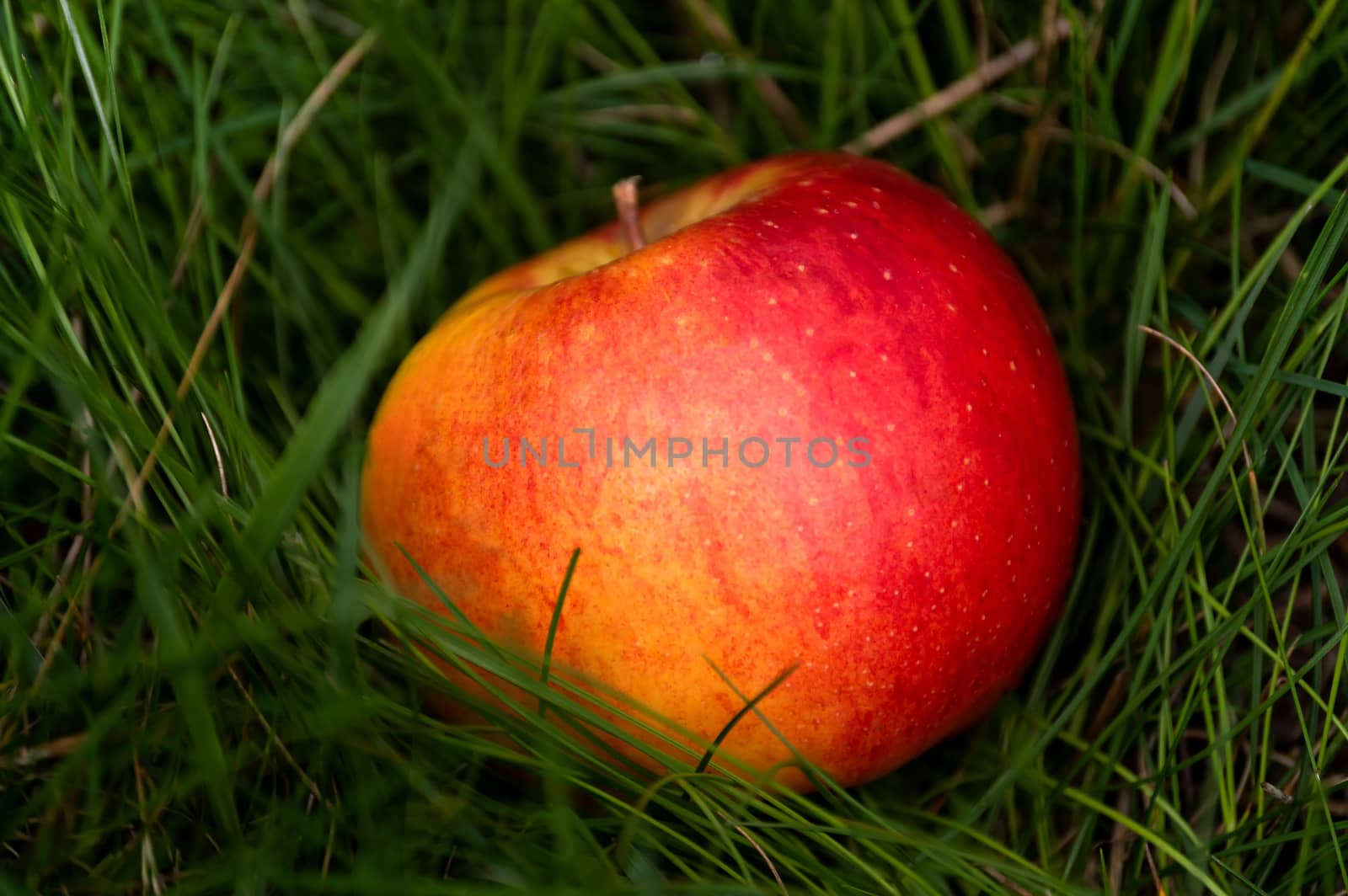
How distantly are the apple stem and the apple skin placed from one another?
21 cm

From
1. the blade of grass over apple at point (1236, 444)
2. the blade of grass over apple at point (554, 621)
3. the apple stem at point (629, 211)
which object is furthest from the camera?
the apple stem at point (629, 211)

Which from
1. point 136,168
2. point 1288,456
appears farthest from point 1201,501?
point 136,168

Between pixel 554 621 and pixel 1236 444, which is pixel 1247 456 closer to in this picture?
pixel 1236 444

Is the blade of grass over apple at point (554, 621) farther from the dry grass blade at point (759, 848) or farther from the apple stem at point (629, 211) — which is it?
the apple stem at point (629, 211)

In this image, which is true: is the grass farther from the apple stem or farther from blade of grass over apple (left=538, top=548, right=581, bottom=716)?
the apple stem

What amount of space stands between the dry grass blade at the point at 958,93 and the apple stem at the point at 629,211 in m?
0.52

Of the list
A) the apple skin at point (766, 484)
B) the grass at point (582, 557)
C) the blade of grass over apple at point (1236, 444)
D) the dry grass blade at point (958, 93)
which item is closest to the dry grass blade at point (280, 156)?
the grass at point (582, 557)

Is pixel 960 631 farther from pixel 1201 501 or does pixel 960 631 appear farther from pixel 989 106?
pixel 989 106

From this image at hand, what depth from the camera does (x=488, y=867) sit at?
1.16 meters

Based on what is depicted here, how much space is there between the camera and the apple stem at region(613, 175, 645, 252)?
147cm

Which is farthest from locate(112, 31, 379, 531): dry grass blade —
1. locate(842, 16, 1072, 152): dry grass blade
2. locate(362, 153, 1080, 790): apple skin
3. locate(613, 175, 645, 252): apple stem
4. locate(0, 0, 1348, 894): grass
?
locate(842, 16, 1072, 152): dry grass blade

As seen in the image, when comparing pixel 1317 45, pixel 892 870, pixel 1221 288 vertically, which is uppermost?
pixel 1317 45

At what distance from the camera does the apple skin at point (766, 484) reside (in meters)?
1.13

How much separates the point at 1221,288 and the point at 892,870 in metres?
0.99
